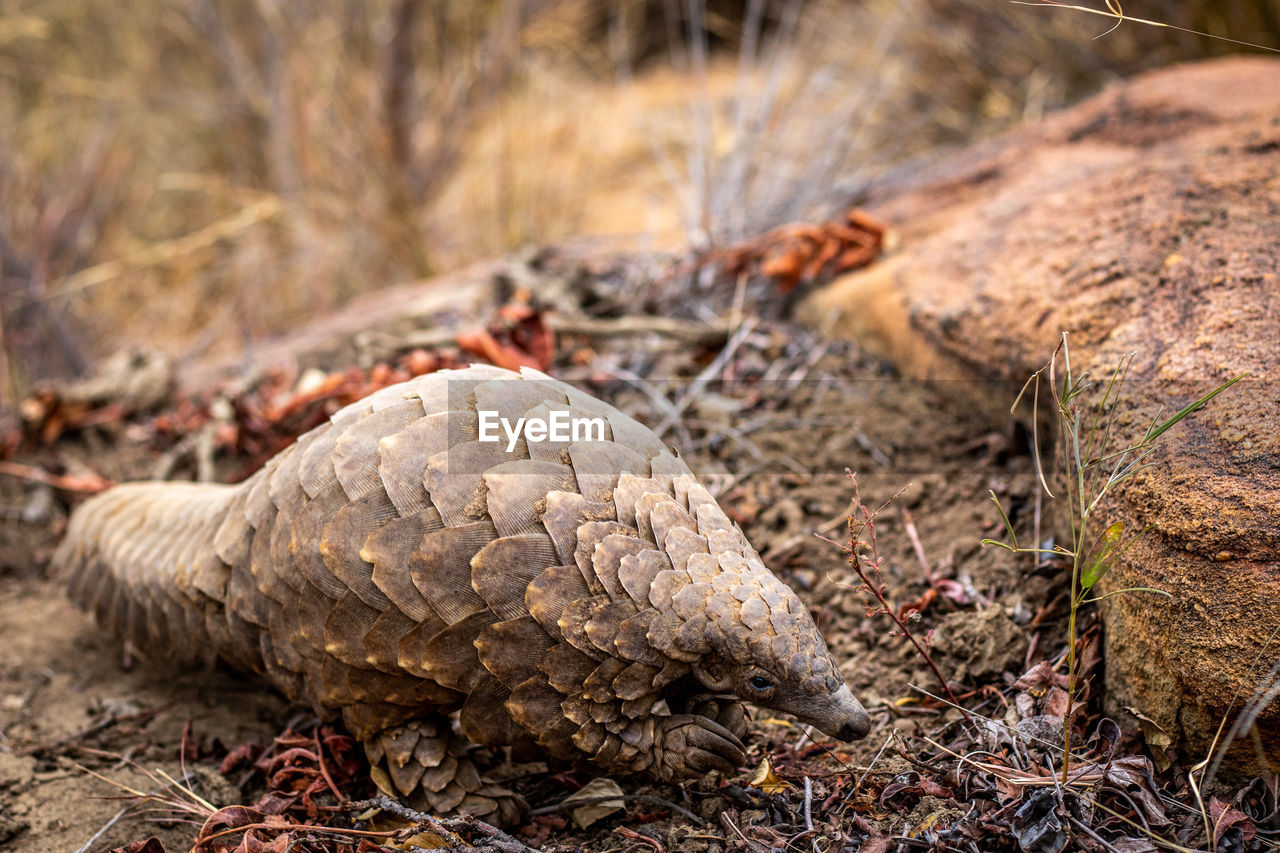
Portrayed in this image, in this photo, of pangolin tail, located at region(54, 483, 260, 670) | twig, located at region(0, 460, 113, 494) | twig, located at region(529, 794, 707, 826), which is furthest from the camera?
twig, located at region(0, 460, 113, 494)

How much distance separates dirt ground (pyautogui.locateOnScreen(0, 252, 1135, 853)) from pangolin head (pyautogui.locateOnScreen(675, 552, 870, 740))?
19 centimetres

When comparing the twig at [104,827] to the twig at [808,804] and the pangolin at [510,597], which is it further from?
the twig at [808,804]

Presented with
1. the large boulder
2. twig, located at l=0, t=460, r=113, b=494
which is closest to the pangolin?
the large boulder

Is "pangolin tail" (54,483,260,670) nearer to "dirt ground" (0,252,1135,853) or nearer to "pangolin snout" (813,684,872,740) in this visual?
"dirt ground" (0,252,1135,853)

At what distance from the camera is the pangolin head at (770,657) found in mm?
1596

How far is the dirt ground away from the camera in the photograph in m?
1.79

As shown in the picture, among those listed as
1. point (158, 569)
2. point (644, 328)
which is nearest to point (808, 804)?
point (158, 569)

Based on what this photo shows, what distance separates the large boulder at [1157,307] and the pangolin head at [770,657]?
0.60 m

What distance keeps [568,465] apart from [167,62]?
8239mm

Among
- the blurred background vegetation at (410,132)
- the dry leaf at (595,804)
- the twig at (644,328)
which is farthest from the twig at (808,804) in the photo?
the blurred background vegetation at (410,132)

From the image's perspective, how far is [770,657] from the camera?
1604 millimetres

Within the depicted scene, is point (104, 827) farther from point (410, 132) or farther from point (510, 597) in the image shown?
point (410, 132)

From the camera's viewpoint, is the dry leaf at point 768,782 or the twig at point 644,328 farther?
the twig at point 644,328

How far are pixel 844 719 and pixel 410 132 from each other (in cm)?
522
